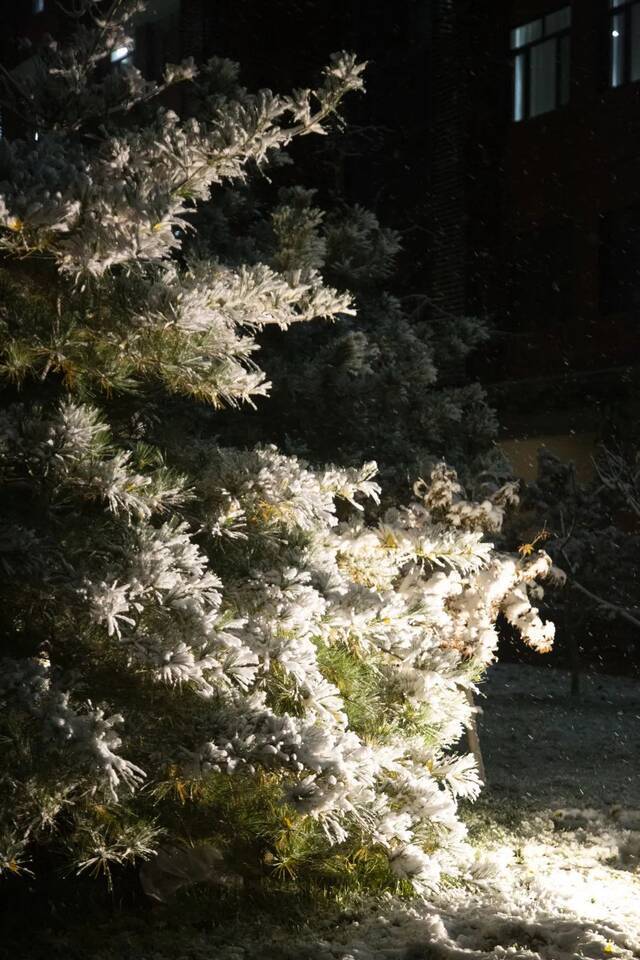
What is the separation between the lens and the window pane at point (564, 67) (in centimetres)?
1859

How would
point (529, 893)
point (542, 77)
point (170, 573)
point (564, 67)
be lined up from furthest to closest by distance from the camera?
1. point (542, 77)
2. point (564, 67)
3. point (529, 893)
4. point (170, 573)

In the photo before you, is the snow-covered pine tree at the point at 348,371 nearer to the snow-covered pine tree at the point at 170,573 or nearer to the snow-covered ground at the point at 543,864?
the snow-covered pine tree at the point at 170,573

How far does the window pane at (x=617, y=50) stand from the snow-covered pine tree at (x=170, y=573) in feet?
43.7

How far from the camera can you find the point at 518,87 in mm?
19531

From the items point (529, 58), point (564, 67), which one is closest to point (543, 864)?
point (564, 67)

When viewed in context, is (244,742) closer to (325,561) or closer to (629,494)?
(325,561)

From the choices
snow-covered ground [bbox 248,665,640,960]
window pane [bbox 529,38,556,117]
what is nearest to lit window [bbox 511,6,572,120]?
window pane [bbox 529,38,556,117]

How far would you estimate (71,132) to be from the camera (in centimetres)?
611

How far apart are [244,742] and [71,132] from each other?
334 cm

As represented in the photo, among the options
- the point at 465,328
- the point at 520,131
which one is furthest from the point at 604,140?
the point at 465,328

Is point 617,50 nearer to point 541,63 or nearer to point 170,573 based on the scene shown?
point 541,63

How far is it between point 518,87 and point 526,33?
0.88m

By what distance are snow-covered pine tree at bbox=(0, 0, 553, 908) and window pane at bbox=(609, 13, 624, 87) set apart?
13.3 m

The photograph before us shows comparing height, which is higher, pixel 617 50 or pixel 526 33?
pixel 526 33
